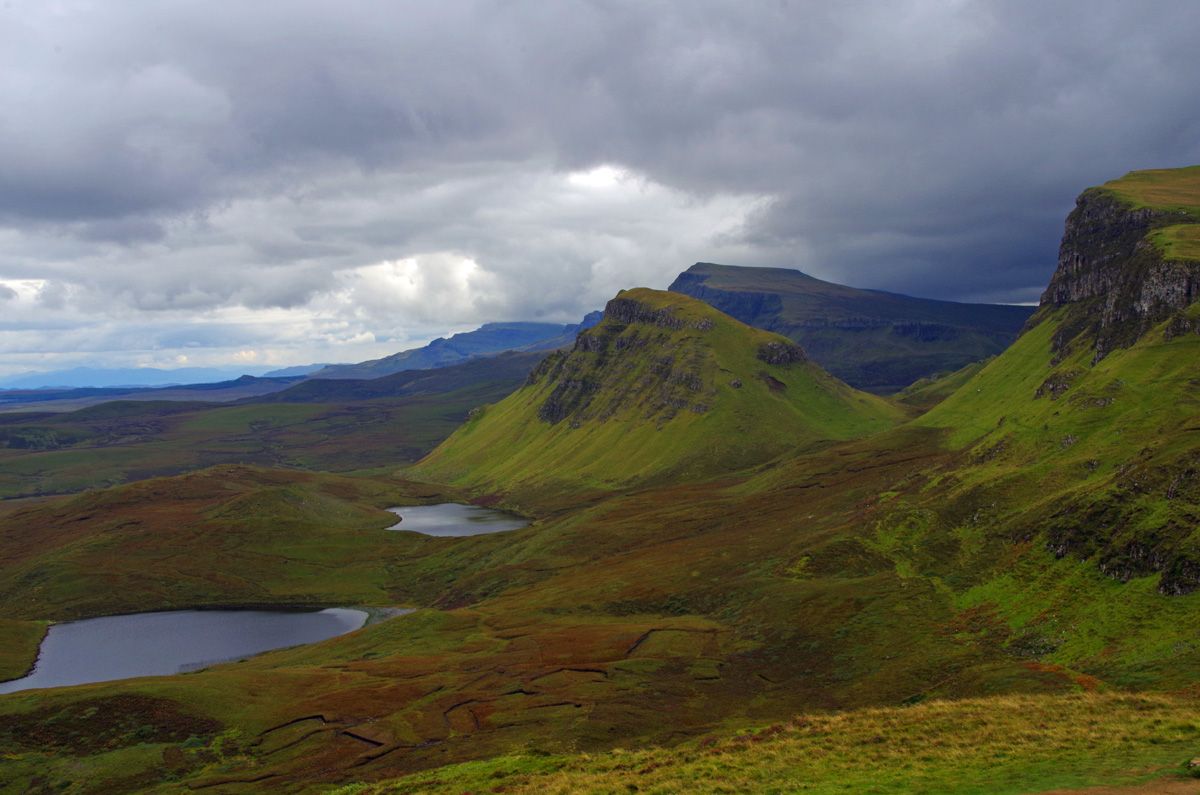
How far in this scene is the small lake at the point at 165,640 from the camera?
140 m

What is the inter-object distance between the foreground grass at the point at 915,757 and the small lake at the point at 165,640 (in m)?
116

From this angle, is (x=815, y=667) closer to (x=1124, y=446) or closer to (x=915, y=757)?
(x=915, y=757)

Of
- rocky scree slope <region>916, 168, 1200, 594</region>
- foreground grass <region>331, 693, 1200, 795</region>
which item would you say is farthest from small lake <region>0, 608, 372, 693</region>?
rocky scree slope <region>916, 168, 1200, 594</region>

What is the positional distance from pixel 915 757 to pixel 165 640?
6822 inches

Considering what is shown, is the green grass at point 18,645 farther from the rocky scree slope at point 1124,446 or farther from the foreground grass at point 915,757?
the rocky scree slope at point 1124,446

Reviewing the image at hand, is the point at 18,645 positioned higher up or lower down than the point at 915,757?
lower down

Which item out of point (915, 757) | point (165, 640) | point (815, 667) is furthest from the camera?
point (165, 640)

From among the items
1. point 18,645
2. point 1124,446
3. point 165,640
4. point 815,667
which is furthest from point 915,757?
point 18,645

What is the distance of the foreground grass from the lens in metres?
37.4

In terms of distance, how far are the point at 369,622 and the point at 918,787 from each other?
158907 mm

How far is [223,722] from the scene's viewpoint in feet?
288

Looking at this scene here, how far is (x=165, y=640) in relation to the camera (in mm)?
162500

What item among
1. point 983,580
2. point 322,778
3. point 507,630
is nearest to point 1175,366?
point 983,580

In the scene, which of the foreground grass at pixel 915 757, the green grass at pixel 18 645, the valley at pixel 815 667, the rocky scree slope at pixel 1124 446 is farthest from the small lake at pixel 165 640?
the rocky scree slope at pixel 1124 446
